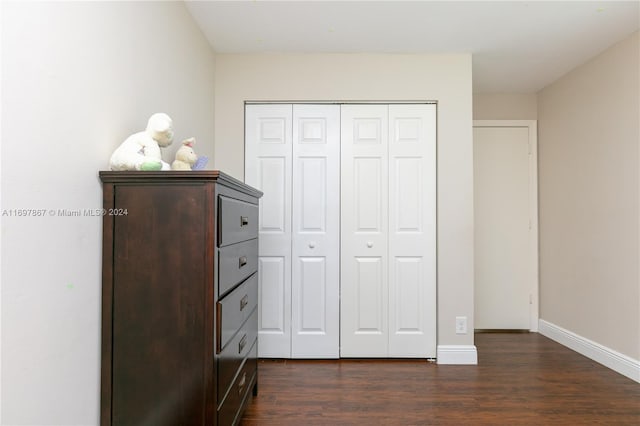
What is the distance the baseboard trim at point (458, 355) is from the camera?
8.91 ft

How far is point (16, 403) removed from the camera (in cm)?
99

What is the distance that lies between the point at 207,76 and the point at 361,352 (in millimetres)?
2402

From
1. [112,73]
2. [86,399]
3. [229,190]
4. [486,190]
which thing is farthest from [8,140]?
[486,190]

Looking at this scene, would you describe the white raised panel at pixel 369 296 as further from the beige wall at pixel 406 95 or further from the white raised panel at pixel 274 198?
the white raised panel at pixel 274 198

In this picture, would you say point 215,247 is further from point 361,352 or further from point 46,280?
point 361,352

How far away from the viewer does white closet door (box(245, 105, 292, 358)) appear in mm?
Answer: 2826

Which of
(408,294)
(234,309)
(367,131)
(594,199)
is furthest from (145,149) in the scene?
(594,199)

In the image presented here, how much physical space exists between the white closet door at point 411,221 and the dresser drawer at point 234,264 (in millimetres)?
1312

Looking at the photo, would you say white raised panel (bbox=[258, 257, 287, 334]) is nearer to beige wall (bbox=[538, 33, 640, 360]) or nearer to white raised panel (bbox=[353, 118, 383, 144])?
white raised panel (bbox=[353, 118, 383, 144])

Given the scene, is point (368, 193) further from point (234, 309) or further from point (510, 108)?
point (510, 108)

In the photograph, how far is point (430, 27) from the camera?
7.95 feet

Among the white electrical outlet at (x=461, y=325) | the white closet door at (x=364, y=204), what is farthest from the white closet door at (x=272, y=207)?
the white electrical outlet at (x=461, y=325)

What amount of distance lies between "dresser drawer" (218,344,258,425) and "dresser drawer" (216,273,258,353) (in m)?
0.25

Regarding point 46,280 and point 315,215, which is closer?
point 46,280
